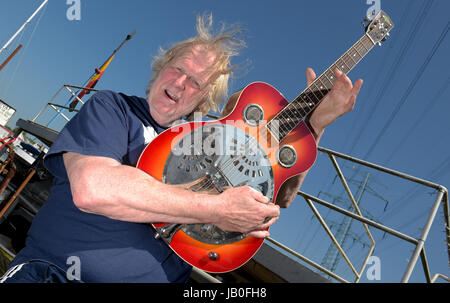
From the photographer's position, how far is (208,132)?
4.37ft

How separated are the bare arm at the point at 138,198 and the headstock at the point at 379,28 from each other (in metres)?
1.74

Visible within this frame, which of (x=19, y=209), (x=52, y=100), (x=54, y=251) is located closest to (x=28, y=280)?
(x=54, y=251)

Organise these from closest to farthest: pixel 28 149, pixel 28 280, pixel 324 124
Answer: pixel 28 280 < pixel 324 124 < pixel 28 149

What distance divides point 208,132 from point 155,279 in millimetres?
728

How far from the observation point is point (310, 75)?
186cm

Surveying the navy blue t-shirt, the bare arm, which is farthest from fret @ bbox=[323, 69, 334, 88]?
the navy blue t-shirt

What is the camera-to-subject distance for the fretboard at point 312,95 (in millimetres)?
1560

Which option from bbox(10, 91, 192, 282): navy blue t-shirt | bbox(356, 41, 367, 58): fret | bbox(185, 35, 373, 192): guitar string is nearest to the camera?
bbox(10, 91, 192, 282): navy blue t-shirt

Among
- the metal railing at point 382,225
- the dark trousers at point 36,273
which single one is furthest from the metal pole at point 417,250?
the dark trousers at point 36,273

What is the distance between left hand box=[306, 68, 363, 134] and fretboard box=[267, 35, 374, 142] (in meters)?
0.05

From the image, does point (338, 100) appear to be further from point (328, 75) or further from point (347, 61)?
point (347, 61)

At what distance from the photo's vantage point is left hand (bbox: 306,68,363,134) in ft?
5.62

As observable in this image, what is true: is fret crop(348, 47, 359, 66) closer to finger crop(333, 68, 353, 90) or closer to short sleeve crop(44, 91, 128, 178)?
finger crop(333, 68, 353, 90)
